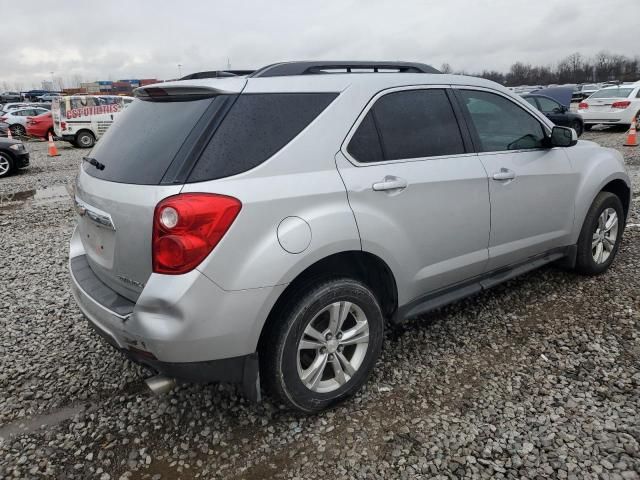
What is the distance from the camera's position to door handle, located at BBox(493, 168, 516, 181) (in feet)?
10.3

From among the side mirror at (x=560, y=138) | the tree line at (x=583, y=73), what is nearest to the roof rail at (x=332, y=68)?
the side mirror at (x=560, y=138)

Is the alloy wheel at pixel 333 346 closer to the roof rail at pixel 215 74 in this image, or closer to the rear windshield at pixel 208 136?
the rear windshield at pixel 208 136

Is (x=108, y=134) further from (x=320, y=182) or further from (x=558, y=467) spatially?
(x=558, y=467)

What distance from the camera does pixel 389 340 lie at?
3385 millimetres

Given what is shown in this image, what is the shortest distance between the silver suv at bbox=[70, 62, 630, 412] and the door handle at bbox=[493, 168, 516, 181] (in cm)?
2

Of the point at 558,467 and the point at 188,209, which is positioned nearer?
the point at 188,209

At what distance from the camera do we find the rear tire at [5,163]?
11.7 m

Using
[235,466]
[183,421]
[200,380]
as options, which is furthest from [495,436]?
[183,421]

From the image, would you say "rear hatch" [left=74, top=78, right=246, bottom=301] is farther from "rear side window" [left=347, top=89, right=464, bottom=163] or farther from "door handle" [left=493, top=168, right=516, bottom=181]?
"door handle" [left=493, top=168, right=516, bottom=181]

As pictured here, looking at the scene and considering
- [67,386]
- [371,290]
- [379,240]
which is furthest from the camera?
[67,386]

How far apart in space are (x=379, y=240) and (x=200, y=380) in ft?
3.71

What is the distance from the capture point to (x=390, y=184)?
2572mm

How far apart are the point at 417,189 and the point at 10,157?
12351mm

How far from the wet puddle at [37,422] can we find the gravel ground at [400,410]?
11 mm
